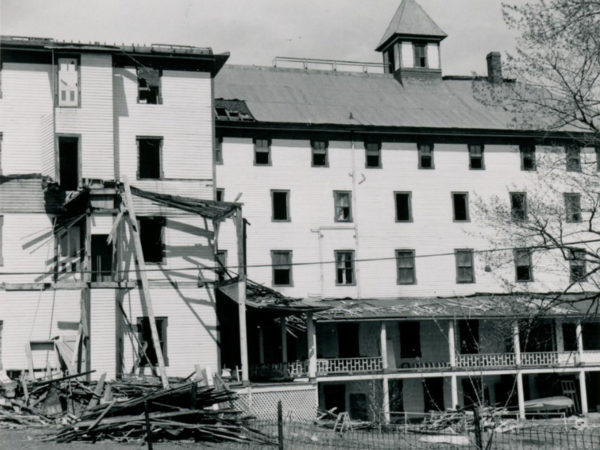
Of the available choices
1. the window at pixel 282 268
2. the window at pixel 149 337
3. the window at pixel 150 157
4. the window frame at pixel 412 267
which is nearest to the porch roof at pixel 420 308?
the window frame at pixel 412 267

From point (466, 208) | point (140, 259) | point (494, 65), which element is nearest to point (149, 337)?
point (140, 259)

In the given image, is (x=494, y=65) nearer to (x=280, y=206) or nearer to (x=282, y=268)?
(x=280, y=206)

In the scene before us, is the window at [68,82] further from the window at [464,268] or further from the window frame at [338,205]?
the window at [464,268]

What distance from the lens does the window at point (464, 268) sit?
50.5 meters

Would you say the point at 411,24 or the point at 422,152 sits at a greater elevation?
the point at 411,24

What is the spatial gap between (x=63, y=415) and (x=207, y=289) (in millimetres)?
10938

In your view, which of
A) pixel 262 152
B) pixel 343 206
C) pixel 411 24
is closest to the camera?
pixel 262 152

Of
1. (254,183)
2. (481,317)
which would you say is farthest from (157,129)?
(481,317)

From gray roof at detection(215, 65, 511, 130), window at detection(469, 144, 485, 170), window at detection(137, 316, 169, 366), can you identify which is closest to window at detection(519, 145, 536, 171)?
gray roof at detection(215, 65, 511, 130)

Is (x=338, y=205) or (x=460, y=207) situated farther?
(x=460, y=207)

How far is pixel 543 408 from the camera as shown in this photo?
149 ft

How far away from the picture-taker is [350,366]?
47625 mm

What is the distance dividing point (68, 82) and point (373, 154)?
63.4 ft

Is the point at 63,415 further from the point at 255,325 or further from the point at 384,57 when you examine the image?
the point at 384,57
